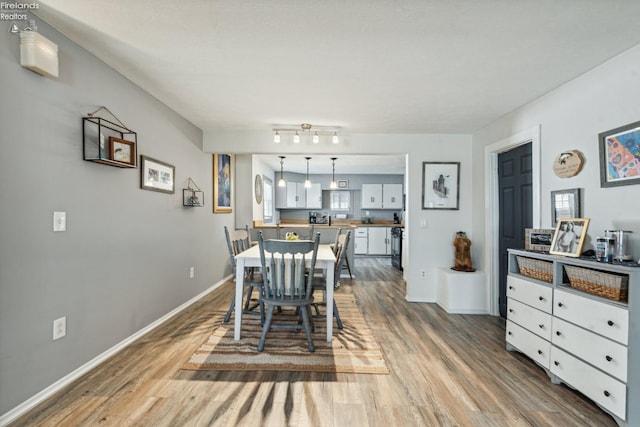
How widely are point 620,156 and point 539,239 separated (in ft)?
2.59

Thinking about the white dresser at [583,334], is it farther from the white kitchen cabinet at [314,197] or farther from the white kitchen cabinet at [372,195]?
the white kitchen cabinet at [314,197]

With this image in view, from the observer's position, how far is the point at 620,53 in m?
2.05

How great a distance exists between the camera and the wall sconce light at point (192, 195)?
3615mm

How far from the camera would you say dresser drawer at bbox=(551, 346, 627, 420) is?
1.64 metres

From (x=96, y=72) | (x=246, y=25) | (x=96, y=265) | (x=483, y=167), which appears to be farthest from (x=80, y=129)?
(x=483, y=167)

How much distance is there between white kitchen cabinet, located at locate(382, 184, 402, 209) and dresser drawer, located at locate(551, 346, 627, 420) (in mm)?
6381

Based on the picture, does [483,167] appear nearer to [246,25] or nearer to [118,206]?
[246,25]

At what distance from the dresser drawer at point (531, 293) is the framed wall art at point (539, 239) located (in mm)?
299

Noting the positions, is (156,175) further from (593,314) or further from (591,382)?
(591,382)

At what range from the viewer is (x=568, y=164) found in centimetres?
244

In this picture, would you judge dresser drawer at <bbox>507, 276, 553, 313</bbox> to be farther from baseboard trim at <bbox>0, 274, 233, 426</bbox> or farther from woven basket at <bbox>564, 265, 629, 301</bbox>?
baseboard trim at <bbox>0, 274, 233, 426</bbox>

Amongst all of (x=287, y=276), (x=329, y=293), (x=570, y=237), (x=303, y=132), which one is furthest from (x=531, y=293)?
(x=303, y=132)

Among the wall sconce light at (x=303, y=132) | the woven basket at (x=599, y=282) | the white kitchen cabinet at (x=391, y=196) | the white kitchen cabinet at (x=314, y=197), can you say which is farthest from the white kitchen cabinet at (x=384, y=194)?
the woven basket at (x=599, y=282)

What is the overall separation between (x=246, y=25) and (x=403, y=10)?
2.98 feet
